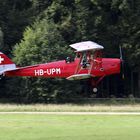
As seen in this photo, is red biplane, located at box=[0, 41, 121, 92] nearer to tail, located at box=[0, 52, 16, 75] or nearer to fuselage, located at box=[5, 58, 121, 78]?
fuselage, located at box=[5, 58, 121, 78]

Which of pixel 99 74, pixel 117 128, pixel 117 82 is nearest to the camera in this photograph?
pixel 117 128

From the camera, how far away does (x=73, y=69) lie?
40188 mm

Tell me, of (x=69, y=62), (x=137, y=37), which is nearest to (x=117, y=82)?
(x=137, y=37)

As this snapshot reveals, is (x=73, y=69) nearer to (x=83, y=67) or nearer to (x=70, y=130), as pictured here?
(x=83, y=67)

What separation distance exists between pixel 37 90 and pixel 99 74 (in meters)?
22.7

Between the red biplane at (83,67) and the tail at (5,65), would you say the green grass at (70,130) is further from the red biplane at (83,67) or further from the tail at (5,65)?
the tail at (5,65)

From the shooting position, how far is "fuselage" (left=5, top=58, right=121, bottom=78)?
130ft

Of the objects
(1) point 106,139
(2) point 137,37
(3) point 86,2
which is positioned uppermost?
(3) point 86,2

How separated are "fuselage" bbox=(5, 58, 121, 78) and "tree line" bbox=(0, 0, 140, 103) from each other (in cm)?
2013

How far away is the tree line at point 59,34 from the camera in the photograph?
6266 cm

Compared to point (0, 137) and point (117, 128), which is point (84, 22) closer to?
point (117, 128)

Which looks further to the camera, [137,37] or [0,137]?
[137,37]

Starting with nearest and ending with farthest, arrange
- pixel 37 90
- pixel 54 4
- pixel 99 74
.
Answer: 1. pixel 99 74
2. pixel 37 90
3. pixel 54 4

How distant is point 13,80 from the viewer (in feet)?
209
